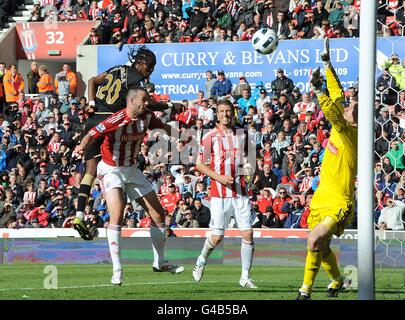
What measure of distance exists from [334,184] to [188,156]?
1354 centimetres

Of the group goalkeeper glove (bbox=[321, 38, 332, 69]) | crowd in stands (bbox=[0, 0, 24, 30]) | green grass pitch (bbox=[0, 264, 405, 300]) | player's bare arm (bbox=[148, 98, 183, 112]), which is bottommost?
green grass pitch (bbox=[0, 264, 405, 300])

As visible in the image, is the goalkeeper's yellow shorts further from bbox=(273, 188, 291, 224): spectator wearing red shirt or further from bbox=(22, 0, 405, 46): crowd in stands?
bbox=(22, 0, 405, 46): crowd in stands

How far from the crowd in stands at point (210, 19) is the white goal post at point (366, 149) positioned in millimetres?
16883

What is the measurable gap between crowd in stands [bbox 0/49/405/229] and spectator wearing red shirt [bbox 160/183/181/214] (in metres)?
0.02

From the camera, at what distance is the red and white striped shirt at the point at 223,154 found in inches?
529

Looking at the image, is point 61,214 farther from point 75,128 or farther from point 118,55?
point 118,55

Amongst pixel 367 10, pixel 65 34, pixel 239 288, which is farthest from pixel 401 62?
pixel 65 34

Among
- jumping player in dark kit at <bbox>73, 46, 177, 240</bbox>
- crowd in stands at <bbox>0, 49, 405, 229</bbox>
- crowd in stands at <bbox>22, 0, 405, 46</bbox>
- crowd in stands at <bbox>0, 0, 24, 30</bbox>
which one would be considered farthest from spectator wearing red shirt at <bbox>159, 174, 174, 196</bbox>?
crowd in stands at <bbox>0, 0, 24, 30</bbox>

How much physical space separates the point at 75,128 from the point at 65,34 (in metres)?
6.02

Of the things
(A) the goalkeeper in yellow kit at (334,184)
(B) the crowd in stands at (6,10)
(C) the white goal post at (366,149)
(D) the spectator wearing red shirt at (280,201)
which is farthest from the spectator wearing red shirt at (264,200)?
(B) the crowd in stands at (6,10)

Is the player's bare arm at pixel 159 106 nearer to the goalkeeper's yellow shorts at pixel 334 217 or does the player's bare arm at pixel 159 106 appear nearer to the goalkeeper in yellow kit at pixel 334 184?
the goalkeeper in yellow kit at pixel 334 184

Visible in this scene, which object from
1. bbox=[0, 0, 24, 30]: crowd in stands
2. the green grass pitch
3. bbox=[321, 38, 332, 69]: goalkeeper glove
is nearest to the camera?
bbox=[321, 38, 332, 69]: goalkeeper glove

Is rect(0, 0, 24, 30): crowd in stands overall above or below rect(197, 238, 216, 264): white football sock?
above

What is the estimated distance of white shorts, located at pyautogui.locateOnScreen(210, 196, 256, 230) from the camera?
1323 centimetres
